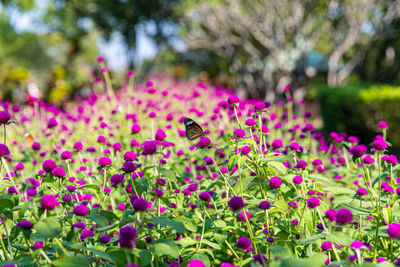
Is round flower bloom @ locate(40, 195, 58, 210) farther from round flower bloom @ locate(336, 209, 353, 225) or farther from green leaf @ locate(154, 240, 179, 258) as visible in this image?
round flower bloom @ locate(336, 209, 353, 225)

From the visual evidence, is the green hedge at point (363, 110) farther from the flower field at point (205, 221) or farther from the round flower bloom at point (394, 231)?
the round flower bloom at point (394, 231)

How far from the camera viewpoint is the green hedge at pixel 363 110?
811 centimetres

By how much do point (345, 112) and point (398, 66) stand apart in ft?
19.3

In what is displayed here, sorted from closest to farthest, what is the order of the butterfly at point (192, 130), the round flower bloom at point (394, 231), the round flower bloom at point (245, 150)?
the round flower bloom at point (394, 231) → the round flower bloom at point (245, 150) → the butterfly at point (192, 130)

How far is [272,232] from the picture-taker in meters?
1.95

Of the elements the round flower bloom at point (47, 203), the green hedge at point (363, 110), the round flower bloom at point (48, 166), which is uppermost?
the round flower bloom at point (48, 166)

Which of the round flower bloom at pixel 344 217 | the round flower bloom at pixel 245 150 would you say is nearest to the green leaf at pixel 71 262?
the round flower bloom at pixel 344 217

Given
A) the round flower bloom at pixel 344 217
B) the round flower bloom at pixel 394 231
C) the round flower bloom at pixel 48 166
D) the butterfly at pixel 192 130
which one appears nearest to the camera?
the round flower bloom at pixel 344 217

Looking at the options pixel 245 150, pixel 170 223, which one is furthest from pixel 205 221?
pixel 170 223

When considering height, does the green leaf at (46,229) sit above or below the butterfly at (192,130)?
below

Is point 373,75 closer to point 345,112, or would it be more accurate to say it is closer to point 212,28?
point 345,112

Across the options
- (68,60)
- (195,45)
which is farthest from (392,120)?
(68,60)

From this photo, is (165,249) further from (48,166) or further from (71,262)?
(48,166)

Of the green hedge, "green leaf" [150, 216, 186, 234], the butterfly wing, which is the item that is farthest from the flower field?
the green hedge
